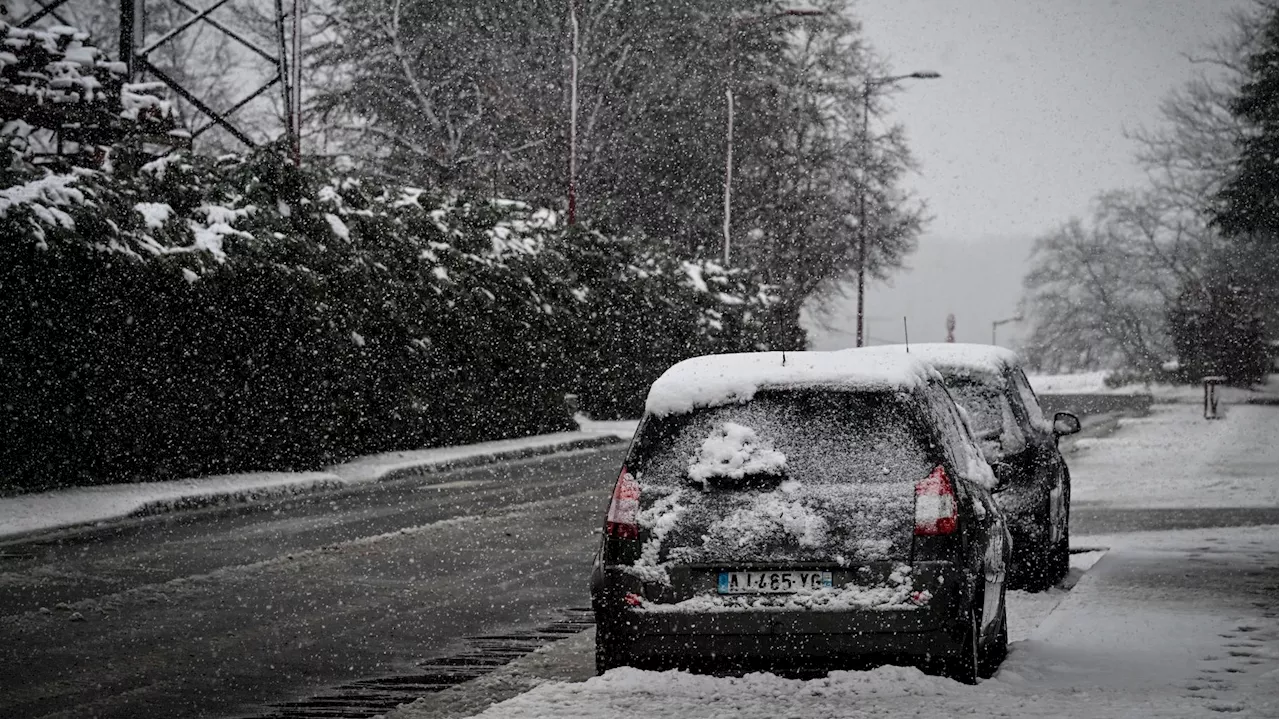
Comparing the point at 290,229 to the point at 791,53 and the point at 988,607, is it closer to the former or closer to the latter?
the point at 988,607

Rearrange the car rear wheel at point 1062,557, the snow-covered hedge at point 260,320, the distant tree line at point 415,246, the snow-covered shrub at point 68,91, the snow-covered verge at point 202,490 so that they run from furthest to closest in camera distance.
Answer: the snow-covered shrub at point 68,91, the distant tree line at point 415,246, the snow-covered hedge at point 260,320, the snow-covered verge at point 202,490, the car rear wheel at point 1062,557

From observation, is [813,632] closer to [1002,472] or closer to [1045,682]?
[1045,682]

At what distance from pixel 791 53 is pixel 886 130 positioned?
4826mm

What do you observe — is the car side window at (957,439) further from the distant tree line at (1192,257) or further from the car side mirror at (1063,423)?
the distant tree line at (1192,257)

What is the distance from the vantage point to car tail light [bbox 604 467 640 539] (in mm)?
7352

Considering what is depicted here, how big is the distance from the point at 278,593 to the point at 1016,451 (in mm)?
5168

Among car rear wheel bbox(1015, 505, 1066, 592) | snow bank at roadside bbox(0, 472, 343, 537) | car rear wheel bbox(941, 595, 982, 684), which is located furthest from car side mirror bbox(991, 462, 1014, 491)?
snow bank at roadside bbox(0, 472, 343, 537)

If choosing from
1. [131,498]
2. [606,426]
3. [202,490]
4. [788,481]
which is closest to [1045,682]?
[788,481]

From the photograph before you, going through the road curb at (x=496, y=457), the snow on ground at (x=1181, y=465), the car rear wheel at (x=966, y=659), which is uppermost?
the car rear wheel at (x=966, y=659)

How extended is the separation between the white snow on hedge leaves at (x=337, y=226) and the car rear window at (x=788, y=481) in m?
15.8

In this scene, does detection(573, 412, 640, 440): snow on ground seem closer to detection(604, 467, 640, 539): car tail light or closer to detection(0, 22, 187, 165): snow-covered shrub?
detection(0, 22, 187, 165): snow-covered shrub

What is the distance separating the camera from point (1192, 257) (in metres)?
83.5

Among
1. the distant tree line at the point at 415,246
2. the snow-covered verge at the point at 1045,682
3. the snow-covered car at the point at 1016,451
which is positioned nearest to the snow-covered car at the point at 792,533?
the snow-covered verge at the point at 1045,682

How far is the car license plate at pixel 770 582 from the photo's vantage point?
7.18 m
